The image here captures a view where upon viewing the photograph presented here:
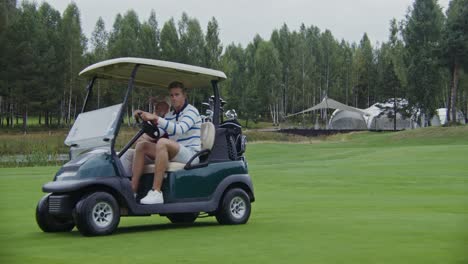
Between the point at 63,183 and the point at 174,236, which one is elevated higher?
the point at 63,183

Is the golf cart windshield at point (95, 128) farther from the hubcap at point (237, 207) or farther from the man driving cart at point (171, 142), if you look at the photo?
the hubcap at point (237, 207)

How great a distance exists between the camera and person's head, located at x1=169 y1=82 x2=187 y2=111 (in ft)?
37.9

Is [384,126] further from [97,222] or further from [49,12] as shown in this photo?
[97,222]

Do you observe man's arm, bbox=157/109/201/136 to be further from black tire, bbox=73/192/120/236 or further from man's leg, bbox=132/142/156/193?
black tire, bbox=73/192/120/236

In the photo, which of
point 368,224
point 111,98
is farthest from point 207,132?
point 368,224

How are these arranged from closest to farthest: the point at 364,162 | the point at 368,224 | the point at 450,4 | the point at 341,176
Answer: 1. the point at 368,224
2. the point at 341,176
3. the point at 364,162
4. the point at 450,4

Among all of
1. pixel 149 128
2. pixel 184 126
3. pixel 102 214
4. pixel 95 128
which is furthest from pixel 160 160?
pixel 102 214

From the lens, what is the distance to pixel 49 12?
3511 inches

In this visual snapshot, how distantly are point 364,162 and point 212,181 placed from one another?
24713 millimetres

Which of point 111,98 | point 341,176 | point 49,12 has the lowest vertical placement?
point 341,176

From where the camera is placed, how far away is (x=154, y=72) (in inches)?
463

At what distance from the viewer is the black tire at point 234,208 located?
38.9ft

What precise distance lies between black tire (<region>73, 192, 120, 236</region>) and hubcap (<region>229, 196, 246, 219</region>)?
6.82 feet

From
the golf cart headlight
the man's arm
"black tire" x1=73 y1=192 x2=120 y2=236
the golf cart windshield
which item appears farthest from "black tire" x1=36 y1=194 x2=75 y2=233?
the man's arm
